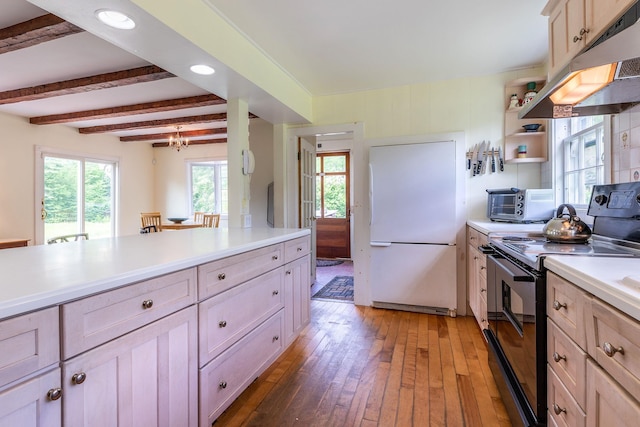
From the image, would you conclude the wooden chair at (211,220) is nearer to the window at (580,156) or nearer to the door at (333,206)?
the door at (333,206)

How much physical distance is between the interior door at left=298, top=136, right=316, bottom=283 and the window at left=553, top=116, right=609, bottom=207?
99.2 inches

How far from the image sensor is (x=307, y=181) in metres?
4.08

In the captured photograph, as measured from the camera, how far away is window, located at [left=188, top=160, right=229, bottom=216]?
634cm

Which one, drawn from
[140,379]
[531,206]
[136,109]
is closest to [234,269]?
[140,379]

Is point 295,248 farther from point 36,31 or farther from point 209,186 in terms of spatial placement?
point 209,186

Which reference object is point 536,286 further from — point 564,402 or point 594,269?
point 564,402

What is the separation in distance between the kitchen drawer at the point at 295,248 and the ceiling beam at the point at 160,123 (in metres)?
2.82

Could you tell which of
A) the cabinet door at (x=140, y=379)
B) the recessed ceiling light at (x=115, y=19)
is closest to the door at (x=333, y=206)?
the recessed ceiling light at (x=115, y=19)

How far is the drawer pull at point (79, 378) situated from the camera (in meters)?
0.86

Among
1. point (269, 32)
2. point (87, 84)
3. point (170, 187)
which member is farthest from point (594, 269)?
point (170, 187)

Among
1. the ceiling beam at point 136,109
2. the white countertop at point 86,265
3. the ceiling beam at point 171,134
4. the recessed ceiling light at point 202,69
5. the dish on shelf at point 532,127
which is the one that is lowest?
the white countertop at point 86,265

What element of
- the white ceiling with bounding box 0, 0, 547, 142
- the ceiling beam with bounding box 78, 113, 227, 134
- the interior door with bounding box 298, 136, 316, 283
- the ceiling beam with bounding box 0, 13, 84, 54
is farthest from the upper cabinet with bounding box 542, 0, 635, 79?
the ceiling beam with bounding box 78, 113, 227, 134

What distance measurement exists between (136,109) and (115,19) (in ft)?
9.34

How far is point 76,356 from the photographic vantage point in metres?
0.87
